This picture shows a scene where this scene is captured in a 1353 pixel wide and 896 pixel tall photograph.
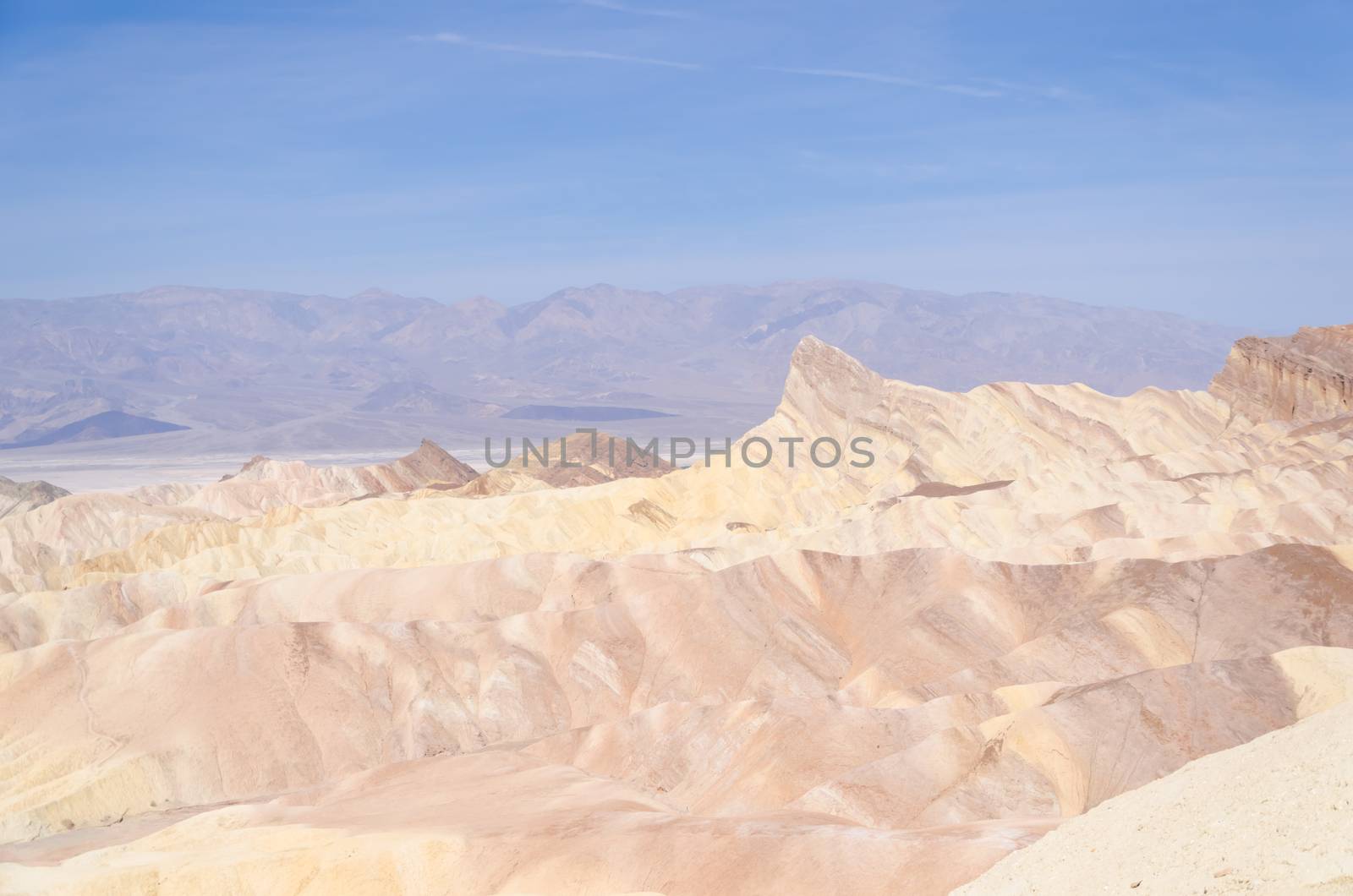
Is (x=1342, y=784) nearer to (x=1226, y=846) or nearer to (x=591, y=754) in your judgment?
(x=1226, y=846)

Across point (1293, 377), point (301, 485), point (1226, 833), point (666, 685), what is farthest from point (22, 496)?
point (1226, 833)

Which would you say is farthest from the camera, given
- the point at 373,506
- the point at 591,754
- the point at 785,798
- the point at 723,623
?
the point at 373,506

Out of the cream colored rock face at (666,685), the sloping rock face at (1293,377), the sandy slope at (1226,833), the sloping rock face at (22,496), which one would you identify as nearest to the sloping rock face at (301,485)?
the sloping rock face at (22,496)

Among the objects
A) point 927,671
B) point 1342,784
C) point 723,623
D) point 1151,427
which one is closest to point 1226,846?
point 1342,784

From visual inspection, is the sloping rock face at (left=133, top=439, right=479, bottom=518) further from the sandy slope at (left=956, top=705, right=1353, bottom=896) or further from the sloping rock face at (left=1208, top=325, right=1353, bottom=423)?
the sandy slope at (left=956, top=705, right=1353, bottom=896)

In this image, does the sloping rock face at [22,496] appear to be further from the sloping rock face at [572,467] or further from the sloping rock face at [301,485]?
the sloping rock face at [572,467]

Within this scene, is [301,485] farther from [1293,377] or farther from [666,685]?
[1293,377]
